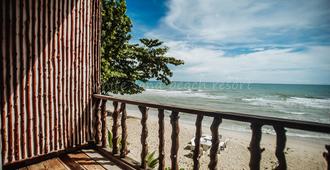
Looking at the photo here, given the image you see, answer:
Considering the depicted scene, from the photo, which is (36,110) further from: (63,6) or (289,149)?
(289,149)

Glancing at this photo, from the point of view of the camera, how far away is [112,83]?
934 centimetres

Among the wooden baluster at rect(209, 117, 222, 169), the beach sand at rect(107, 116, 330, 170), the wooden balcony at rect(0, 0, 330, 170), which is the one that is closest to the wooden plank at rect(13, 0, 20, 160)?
the wooden balcony at rect(0, 0, 330, 170)

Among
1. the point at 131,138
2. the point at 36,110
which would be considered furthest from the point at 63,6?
the point at 131,138

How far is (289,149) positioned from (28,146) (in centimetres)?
1239

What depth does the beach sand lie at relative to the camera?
895 centimetres

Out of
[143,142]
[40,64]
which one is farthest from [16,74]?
[143,142]

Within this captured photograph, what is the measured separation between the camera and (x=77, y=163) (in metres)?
2.97

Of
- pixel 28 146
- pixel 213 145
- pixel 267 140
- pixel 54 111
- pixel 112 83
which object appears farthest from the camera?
pixel 267 140

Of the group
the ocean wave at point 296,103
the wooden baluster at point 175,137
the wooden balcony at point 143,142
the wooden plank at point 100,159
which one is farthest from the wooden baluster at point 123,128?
the ocean wave at point 296,103

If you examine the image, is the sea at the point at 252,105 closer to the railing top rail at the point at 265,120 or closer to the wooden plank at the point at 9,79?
the railing top rail at the point at 265,120

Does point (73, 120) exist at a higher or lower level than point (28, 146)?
higher

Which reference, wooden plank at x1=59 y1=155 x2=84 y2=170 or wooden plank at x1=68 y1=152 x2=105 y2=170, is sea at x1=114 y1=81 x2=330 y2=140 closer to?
wooden plank at x1=68 y1=152 x2=105 y2=170

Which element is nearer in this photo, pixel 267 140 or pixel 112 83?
pixel 112 83

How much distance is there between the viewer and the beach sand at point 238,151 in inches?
352
